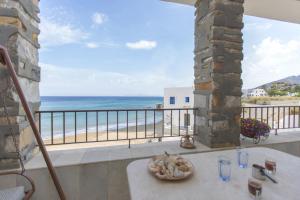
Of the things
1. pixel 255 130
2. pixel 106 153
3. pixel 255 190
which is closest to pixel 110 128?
pixel 106 153

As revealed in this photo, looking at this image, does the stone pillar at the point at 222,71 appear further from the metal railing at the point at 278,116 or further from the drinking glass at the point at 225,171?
the drinking glass at the point at 225,171

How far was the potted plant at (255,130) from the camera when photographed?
2137mm

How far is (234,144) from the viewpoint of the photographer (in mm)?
2092

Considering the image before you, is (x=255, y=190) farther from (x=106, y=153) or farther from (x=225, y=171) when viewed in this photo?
(x=106, y=153)

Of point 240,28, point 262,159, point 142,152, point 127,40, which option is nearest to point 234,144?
point 262,159

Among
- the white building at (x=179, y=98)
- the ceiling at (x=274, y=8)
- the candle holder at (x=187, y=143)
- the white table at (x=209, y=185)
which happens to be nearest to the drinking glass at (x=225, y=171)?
the white table at (x=209, y=185)

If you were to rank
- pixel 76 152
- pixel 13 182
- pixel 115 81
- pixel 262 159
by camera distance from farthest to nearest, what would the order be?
pixel 115 81, pixel 76 152, pixel 13 182, pixel 262 159

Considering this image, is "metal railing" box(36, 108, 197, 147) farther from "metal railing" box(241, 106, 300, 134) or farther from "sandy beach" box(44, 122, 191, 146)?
"metal railing" box(241, 106, 300, 134)

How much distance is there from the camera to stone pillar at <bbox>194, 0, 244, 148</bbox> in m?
1.96

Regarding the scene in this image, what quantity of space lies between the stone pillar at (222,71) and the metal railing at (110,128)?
0.40 metres

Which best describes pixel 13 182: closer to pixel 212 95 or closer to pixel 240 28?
pixel 212 95

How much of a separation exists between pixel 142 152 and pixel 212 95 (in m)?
1.17

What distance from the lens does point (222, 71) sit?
1.99m

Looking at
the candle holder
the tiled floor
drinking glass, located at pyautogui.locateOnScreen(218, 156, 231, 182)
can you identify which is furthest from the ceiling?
drinking glass, located at pyautogui.locateOnScreen(218, 156, 231, 182)
